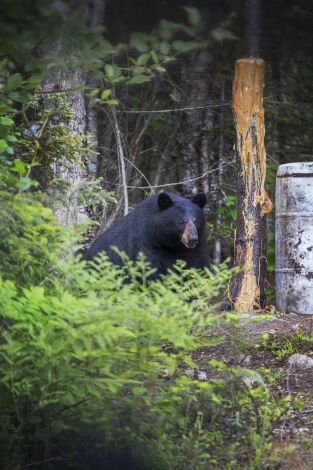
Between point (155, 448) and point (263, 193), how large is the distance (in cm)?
398

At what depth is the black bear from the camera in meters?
6.92

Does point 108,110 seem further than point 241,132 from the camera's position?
Yes

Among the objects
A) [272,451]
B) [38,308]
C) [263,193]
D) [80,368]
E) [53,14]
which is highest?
[53,14]

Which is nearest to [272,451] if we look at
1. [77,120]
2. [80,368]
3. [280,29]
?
[80,368]

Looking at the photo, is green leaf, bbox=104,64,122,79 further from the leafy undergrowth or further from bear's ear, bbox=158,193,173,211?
bear's ear, bbox=158,193,173,211

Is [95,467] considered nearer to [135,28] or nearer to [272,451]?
[272,451]

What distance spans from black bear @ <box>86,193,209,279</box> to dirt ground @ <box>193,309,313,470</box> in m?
0.96

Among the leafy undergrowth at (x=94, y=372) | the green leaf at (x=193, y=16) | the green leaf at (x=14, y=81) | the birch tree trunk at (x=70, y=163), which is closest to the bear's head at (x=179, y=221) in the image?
the birch tree trunk at (x=70, y=163)

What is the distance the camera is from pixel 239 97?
22.3 feet

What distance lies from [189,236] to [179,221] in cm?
17

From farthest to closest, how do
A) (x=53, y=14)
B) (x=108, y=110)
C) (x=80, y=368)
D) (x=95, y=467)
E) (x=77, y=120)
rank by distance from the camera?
(x=108, y=110), (x=77, y=120), (x=95, y=467), (x=80, y=368), (x=53, y=14)

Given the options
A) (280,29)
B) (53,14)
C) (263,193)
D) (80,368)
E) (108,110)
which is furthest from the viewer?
(108,110)

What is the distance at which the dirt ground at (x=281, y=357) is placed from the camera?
3.40 m

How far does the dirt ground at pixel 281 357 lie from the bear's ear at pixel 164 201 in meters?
1.23
